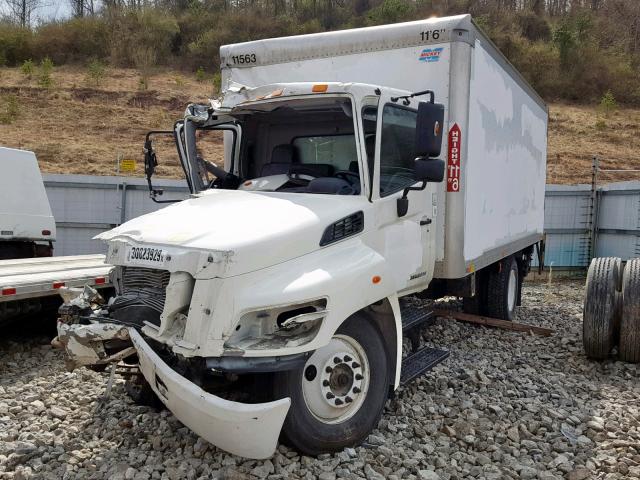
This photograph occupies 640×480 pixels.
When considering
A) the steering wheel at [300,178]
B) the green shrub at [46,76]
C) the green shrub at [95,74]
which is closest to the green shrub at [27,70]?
the green shrub at [46,76]

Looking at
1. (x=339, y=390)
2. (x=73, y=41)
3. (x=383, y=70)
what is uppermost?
(x=73, y=41)

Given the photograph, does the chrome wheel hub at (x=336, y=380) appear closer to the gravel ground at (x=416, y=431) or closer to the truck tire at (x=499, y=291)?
the gravel ground at (x=416, y=431)

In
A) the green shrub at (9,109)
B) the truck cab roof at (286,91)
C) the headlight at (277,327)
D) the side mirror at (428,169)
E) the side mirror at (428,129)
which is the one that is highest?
the green shrub at (9,109)

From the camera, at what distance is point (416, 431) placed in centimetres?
452

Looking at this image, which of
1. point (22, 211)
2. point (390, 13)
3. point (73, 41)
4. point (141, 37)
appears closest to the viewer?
point (22, 211)

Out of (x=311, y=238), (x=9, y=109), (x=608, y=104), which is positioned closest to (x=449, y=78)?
(x=311, y=238)

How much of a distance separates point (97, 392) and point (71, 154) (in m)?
18.4

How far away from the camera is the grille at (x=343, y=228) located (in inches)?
158

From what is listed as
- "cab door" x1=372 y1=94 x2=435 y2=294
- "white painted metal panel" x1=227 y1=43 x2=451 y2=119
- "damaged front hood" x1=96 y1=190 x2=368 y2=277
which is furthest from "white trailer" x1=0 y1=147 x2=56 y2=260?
"cab door" x1=372 y1=94 x2=435 y2=294

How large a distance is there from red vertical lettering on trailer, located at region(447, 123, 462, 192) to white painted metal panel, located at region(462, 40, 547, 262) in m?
0.10

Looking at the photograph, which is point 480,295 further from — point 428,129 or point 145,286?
point 145,286

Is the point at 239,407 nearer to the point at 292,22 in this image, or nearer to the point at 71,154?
Answer: the point at 71,154

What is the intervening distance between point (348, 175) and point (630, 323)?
3.92m

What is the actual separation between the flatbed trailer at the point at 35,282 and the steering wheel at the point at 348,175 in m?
2.57
